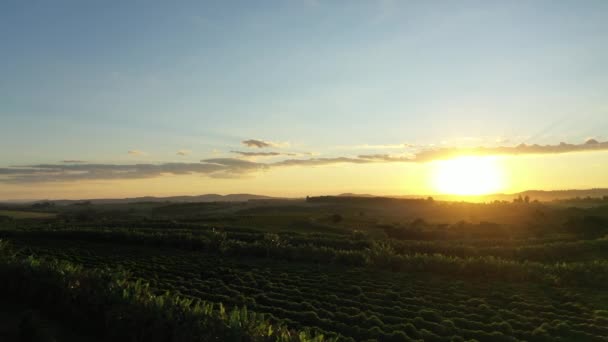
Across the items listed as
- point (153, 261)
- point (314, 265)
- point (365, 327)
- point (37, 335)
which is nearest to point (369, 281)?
point (314, 265)

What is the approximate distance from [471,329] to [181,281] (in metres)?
15.0

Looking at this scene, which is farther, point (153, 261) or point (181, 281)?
point (153, 261)

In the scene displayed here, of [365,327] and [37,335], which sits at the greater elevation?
[37,335]

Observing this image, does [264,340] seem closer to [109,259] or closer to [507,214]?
[109,259]

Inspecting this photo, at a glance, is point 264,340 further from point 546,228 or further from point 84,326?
point 546,228

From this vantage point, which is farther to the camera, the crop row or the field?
the field

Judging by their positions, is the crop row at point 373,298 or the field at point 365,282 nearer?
the crop row at point 373,298

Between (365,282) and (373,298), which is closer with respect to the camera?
(373,298)

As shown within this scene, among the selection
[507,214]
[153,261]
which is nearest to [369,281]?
[153,261]

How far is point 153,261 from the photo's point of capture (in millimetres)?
31531

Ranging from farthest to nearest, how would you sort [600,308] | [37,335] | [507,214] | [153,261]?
1. [507,214]
2. [153,261]
3. [600,308]
4. [37,335]

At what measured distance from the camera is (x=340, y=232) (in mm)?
64125

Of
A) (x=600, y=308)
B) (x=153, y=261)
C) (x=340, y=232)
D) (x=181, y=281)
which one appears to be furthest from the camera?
(x=340, y=232)

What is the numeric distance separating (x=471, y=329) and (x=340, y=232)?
45.9m
